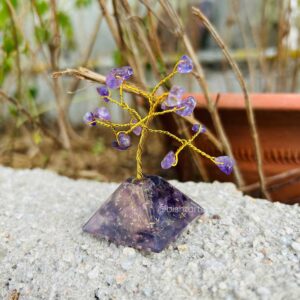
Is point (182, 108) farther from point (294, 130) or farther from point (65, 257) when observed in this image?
point (294, 130)

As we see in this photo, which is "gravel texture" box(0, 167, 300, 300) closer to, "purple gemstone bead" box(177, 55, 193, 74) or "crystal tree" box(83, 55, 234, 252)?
"crystal tree" box(83, 55, 234, 252)

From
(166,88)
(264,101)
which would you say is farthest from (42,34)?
(264,101)

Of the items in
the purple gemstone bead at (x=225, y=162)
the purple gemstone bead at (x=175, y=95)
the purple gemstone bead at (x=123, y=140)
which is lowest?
the purple gemstone bead at (x=225, y=162)

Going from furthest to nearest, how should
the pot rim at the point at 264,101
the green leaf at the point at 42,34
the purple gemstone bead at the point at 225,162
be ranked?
the green leaf at the point at 42,34 → the pot rim at the point at 264,101 → the purple gemstone bead at the point at 225,162

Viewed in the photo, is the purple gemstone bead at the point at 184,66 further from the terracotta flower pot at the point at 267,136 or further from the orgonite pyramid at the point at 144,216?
the terracotta flower pot at the point at 267,136

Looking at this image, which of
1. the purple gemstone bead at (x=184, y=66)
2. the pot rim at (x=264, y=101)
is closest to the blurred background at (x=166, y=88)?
the pot rim at (x=264, y=101)

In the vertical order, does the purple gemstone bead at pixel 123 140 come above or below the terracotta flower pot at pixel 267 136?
above
